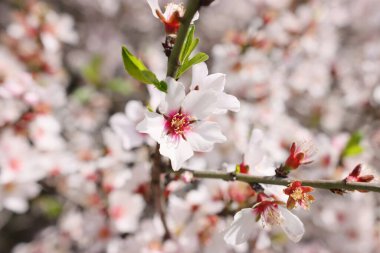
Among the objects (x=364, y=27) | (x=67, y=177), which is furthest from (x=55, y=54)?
(x=364, y=27)

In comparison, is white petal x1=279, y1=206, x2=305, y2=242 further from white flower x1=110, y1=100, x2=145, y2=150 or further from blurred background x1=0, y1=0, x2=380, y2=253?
white flower x1=110, y1=100, x2=145, y2=150

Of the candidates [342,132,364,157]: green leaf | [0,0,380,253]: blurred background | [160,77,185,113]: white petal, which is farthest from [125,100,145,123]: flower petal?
[342,132,364,157]: green leaf

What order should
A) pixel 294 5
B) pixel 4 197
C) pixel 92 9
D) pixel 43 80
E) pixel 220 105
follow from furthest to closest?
pixel 92 9 → pixel 294 5 → pixel 43 80 → pixel 4 197 → pixel 220 105

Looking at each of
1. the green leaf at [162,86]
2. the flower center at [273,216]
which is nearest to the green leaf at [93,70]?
the green leaf at [162,86]

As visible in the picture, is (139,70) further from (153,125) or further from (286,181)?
(286,181)

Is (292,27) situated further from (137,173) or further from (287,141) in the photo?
(137,173)

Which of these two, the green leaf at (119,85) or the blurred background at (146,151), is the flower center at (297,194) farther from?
the green leaf at (119,85)

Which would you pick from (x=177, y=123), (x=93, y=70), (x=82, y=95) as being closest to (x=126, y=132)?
(x=177, y=123)
